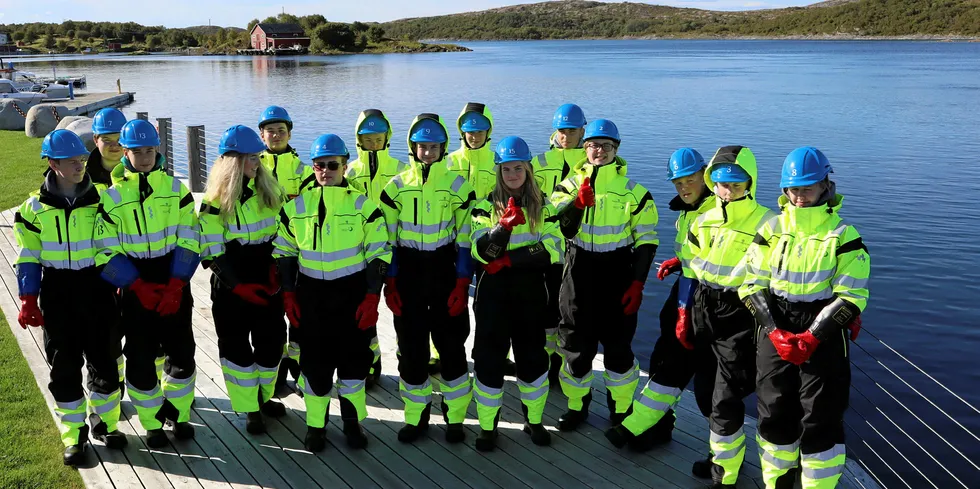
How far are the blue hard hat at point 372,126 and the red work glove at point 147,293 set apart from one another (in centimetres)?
185

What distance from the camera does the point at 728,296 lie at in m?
4.28

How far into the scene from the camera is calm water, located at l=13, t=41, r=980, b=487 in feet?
31.5

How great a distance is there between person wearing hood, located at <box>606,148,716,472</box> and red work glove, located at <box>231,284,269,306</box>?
93.6 inches

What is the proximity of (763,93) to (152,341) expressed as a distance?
36.3 m

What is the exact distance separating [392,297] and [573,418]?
149 centimetres

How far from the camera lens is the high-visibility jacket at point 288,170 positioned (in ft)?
18.8

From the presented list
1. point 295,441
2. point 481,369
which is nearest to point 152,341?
point 295,441

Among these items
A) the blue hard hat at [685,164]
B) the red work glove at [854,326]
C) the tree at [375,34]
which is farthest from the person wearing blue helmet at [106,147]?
the tree at [375,34]

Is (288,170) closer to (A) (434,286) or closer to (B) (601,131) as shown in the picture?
(A) (434,286)

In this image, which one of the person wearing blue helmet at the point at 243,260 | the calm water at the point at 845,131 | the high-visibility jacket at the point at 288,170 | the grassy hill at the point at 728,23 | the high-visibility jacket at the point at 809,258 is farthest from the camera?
the grassy hill at the point at 728,23

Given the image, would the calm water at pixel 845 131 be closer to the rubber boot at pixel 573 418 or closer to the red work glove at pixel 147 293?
the rubber boot at pixel 573 418

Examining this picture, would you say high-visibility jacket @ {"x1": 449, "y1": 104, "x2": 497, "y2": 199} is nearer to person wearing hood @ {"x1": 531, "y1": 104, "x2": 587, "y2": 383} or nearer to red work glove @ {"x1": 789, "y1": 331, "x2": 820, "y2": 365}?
person wearing hood @ {"x1": 531, "y1": 104, "x2": 587, "y2": 383}

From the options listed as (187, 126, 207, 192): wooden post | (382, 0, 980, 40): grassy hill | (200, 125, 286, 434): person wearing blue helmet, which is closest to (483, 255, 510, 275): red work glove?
(200, 125, 286, 434): person wearing blue helmet

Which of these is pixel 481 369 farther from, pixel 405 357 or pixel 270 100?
pixel 270 100
